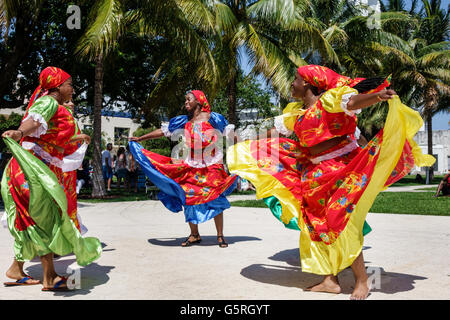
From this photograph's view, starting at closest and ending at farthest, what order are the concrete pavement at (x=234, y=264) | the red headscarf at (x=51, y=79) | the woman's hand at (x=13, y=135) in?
the woman's hand at (x=13, y=135) < the concrete pavement at (x=234, y=264) < the red headscarf at (x=51, y=79)

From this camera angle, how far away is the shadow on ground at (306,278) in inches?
158

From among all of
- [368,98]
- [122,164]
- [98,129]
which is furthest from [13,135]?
[122,164]

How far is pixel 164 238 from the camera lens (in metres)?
6.75

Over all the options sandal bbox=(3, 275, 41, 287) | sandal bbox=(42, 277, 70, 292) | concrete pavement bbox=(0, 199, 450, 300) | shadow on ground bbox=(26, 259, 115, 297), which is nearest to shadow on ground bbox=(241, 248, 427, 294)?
concrete pavement bbox=(0, 199, 450, 300)

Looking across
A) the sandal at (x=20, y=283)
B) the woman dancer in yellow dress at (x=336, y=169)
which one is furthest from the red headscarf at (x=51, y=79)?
the woman dancer in yellow dress at (x=336, y=169)

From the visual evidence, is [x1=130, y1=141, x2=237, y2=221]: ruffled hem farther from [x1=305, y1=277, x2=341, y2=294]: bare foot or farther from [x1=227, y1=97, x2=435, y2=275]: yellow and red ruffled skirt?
[x1=305, y1=277, x2=341, y2=294]: bare foot

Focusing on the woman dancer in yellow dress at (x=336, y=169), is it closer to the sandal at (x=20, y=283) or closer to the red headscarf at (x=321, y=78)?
the red headscarf at (x=321, y=78)

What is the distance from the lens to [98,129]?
47.6 feet

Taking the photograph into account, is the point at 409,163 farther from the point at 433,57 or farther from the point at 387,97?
the point at 433,57

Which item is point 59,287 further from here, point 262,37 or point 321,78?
point 262,37

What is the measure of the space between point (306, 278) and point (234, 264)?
2.73 feet

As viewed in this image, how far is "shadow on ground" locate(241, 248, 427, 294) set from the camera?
400 centimetres

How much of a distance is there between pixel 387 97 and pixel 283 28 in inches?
514
